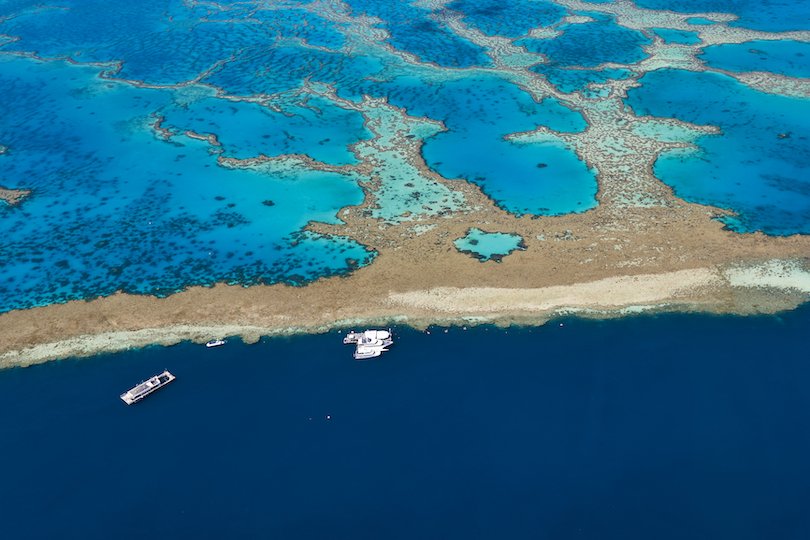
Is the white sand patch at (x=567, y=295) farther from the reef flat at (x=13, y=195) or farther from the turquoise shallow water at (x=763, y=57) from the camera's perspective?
the turquoise shallow water at (x=763, y=57)

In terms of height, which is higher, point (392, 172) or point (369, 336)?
point (392, 172)

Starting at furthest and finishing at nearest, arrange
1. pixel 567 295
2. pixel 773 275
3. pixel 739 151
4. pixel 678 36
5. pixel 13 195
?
1. pixel 678 36
2. pixel 739 151
3. pixel 13 195
4. pixel 773 275
5. pixel 567 295

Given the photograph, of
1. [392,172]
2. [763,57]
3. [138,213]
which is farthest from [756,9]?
[138,213]

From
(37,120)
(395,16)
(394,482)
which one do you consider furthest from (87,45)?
(394,482)

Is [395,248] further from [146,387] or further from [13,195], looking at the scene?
[13,195]

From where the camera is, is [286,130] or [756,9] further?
[756,9]

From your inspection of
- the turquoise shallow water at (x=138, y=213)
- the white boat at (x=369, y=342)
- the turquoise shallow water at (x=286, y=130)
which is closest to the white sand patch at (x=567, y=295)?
the white boat at (x=369, y=342)

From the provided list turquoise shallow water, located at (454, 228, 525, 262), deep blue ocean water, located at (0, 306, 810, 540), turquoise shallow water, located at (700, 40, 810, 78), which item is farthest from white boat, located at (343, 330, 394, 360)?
turquoise shallow water, located at (700, 40, 810, 78)
